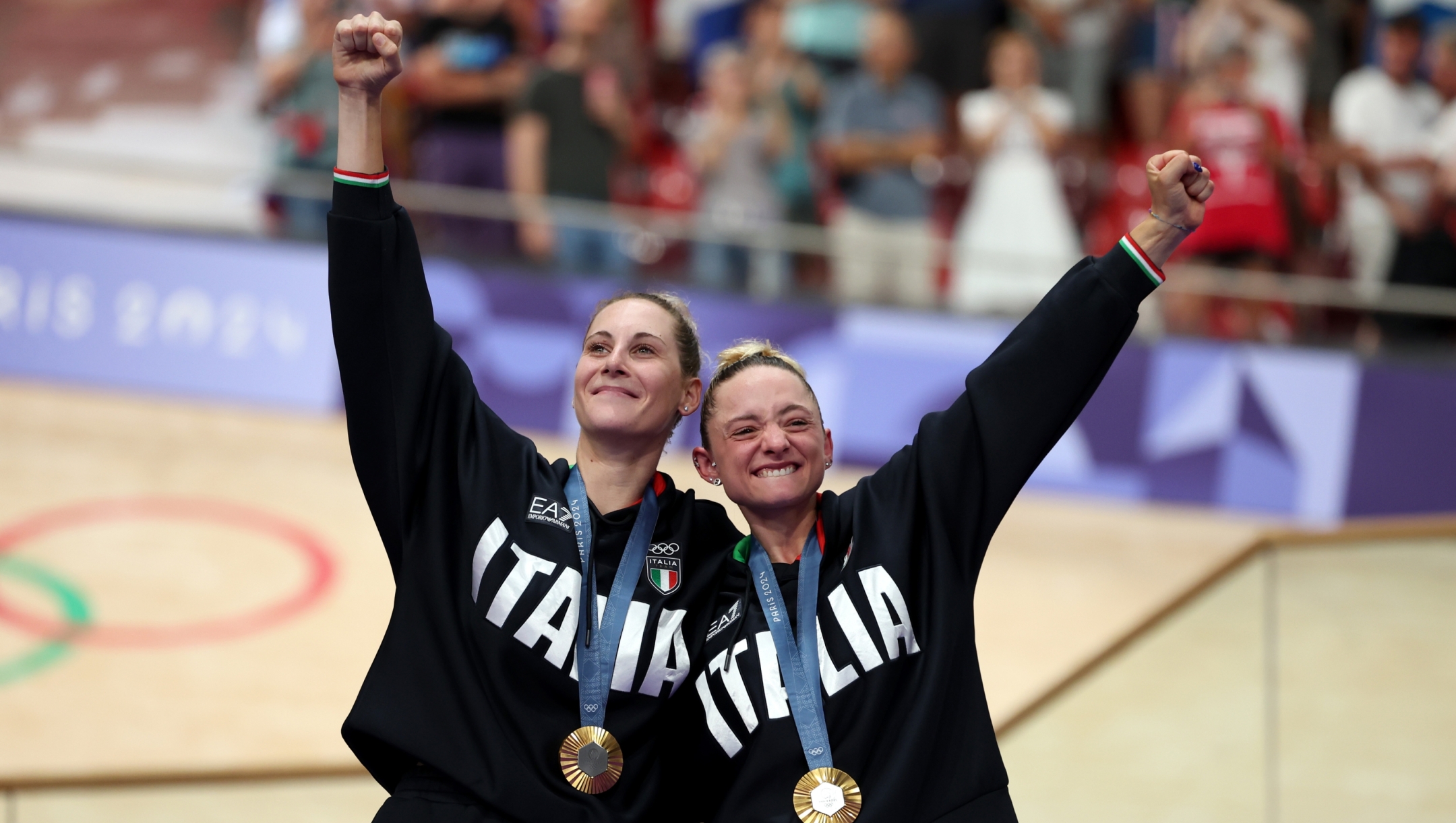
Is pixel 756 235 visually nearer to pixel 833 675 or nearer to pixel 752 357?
pixel 752 357

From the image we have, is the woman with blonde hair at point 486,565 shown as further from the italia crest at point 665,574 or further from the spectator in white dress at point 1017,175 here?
the spectator in white dress at point 1017,175

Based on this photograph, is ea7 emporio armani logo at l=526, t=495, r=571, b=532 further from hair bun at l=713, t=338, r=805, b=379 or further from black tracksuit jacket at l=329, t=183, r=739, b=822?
hair bun at l=713, t=338, r=805, b=379

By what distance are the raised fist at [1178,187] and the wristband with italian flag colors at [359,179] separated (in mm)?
1328

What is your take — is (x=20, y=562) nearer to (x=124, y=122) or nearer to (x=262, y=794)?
(x=124, y=122)

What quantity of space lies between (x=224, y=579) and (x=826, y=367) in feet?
10.7

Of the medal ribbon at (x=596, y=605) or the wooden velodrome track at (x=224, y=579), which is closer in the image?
the medal ribbon at (x=596, y=605)

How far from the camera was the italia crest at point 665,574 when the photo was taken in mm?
2605

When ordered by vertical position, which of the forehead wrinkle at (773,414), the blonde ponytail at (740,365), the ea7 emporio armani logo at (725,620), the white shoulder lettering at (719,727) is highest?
the blonde ponytail at (740,365)

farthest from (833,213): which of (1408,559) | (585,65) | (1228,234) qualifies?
(1408,559)

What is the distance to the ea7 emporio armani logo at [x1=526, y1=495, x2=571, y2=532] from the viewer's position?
2598mm

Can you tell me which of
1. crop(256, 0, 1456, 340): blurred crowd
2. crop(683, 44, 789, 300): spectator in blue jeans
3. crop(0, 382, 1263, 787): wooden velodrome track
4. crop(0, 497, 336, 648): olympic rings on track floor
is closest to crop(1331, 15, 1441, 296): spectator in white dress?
crop(256, 0, 1456, 340): blurred crowd

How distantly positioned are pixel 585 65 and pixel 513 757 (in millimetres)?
6132

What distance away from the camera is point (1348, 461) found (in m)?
7.26

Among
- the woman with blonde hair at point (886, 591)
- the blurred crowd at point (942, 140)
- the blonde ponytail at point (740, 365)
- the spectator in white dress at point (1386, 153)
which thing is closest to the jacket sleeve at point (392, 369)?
the blonde ponytail at point (740, 365)
